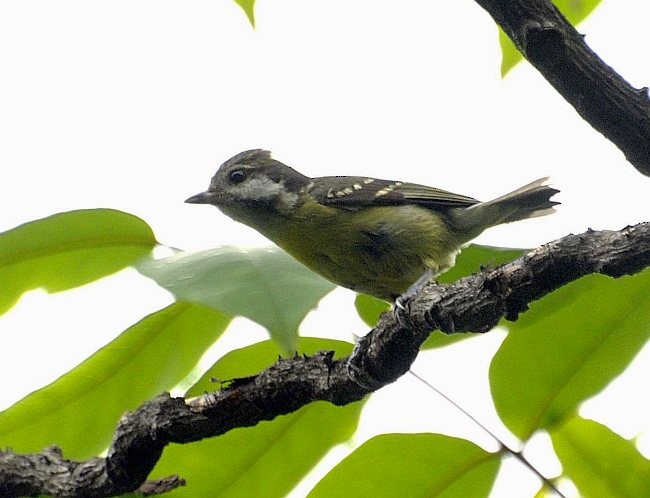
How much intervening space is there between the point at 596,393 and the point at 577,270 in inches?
25.2

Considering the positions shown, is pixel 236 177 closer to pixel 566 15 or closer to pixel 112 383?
pixel 112 383

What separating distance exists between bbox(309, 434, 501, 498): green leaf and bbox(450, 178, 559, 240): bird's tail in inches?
59.4

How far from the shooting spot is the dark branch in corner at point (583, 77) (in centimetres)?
179

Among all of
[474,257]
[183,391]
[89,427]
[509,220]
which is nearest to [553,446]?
[474,257]

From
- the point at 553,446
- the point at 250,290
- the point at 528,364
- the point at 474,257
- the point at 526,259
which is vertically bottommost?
the point at 553,446

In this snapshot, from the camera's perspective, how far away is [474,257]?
7.79ft

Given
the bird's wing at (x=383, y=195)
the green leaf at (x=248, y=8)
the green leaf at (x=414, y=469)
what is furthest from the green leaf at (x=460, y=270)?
the bird's wing at (x=383, y=195)

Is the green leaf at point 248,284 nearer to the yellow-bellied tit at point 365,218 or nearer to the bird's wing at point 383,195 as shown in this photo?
the yellow-bellied tit at point 365,218

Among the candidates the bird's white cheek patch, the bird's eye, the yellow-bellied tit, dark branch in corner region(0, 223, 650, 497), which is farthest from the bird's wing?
dark branch in corner region(0, 223, 650, 497)

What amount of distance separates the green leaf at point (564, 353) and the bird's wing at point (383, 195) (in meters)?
1.57

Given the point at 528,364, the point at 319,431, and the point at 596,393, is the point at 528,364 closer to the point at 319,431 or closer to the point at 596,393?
the point at 596,393

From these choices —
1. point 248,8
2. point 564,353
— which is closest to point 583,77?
point 564,353

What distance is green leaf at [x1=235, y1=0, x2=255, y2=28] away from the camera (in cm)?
199

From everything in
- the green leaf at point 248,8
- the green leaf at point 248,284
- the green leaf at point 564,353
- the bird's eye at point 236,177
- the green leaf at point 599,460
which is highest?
the bird's eye at point 236,177
